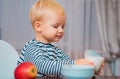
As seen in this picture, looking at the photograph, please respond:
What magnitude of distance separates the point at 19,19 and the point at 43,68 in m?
1.82

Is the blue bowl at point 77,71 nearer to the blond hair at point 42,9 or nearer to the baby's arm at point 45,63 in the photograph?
→ the baby's arm at point 45,63

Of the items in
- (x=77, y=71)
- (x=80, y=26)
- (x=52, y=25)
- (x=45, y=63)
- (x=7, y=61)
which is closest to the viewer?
(x=77, y=71)

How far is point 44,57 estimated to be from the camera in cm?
100

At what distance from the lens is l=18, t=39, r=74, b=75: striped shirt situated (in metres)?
0.96

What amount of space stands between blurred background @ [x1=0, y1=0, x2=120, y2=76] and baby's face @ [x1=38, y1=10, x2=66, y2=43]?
1570mm

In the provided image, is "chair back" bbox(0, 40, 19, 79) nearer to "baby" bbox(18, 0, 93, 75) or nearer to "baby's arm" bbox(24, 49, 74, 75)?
"baby" bbox(18, 0, 93, 75)

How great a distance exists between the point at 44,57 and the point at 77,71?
0.75 ft

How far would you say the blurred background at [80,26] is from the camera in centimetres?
266

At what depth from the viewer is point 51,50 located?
1116 millimetres

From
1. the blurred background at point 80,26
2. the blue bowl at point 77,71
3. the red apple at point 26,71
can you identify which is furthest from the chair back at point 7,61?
the blurred background at point 80,26

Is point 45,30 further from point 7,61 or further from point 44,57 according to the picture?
point 7,61

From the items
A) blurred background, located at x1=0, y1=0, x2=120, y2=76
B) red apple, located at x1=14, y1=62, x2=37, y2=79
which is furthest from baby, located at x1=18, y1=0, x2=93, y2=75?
blurred background, located at x1=0, y1=0, x2=120, y2=76

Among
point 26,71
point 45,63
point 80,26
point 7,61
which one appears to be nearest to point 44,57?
point 45,63

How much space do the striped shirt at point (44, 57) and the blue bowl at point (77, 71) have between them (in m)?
0.13
